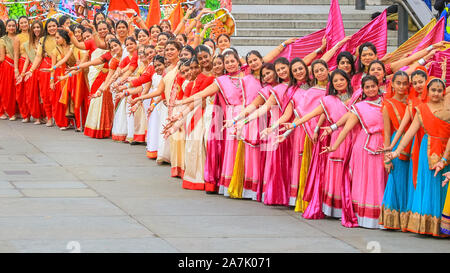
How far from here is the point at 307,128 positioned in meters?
9.30

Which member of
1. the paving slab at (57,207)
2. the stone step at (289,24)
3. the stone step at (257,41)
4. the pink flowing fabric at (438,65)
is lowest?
the paving slab at (57,207)

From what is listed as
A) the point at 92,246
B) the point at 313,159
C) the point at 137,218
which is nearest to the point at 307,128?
the point at 313,159

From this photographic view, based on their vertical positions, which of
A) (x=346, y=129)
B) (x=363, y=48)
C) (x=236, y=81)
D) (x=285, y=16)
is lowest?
(x=346, y=129)

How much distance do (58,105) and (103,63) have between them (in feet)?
4.92

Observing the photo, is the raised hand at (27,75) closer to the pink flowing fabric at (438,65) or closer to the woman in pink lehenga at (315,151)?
the woman in pink lehenga at (315,151)

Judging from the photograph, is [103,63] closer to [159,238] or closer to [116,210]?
[116,210]

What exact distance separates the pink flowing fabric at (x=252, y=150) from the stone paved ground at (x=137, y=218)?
20 cm

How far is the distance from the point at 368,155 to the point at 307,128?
0.86 metres

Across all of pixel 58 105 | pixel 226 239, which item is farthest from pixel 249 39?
pixel 226 239

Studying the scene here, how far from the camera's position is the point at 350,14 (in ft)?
64.6

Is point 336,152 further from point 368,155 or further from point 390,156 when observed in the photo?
point 390,156

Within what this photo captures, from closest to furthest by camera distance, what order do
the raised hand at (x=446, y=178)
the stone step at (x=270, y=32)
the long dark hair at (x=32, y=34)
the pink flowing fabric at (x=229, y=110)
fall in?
the raised hand at (x=446, y=178) < the pink flowing fabric at (x=229, y=110) < the long dark hair at (x=32, y=34) < the stone step at (x=270, y=32)

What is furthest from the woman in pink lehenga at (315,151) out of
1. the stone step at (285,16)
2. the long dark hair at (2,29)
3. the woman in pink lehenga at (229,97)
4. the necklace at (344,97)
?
the stone step at (285,16)

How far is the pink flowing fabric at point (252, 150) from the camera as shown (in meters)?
9.98
